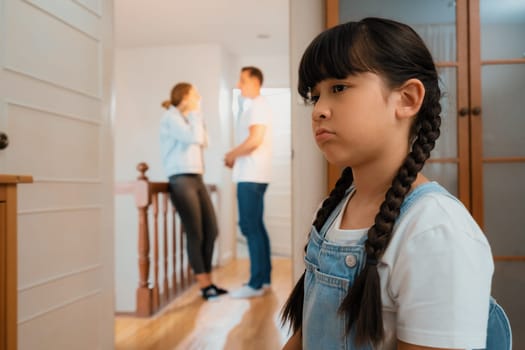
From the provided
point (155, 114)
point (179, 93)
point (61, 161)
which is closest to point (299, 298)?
point (61, 161)

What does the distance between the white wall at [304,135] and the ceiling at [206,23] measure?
195 centimetres

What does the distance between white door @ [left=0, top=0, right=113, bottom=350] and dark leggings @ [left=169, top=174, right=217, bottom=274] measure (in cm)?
111

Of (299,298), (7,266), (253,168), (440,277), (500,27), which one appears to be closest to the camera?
(440,277)

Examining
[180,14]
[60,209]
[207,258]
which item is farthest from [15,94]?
[180,14]

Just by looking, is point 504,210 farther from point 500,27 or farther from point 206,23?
point 206,23

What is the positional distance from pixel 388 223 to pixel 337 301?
0.46 ft

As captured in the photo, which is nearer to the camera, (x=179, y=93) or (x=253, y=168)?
(x=253, y=168)

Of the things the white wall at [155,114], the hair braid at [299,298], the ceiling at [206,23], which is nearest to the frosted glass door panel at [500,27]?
the hair braid at [299,298]

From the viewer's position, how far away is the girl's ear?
67 cm

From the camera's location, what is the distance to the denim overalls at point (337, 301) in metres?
0.66

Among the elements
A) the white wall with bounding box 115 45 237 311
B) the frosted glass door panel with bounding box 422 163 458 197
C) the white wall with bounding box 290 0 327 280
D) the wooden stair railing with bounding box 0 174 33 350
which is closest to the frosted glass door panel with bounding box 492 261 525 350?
the frosted glass door panel with bounding box 422 163 458 197

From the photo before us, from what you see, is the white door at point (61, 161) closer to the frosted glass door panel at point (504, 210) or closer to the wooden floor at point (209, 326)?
the wooden floor at point (209, 326)

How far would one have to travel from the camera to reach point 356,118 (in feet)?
2.13

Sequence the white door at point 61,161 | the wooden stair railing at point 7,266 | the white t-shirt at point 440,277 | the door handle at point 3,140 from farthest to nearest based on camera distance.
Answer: the white door at point 61,161 < the door handle at point 3,140 < the wooden stair railing at point 7,266 < the white t-shirt at point 440,277
